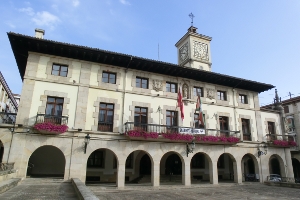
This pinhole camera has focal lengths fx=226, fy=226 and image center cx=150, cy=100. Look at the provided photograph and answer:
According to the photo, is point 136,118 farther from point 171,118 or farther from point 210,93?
point 210,93

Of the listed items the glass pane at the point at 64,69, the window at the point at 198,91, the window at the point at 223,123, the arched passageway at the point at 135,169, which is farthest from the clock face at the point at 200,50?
the glass pane at the point at 64,69

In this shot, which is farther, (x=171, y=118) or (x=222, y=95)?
(x=222, y=95)

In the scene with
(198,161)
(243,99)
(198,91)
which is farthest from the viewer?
(243,99)

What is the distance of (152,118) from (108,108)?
10.8 feet

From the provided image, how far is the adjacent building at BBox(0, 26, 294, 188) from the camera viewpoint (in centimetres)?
1388

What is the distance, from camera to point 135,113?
1638 cm

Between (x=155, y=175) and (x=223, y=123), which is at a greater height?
(x=223, y=123)

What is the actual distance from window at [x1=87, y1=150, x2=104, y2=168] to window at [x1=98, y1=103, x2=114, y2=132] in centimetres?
305

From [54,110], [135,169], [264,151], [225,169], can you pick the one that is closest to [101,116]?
[54,110]

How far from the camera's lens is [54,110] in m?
14.4

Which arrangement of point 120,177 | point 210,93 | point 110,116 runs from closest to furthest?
point 120,177, point 110,116, point 210,93

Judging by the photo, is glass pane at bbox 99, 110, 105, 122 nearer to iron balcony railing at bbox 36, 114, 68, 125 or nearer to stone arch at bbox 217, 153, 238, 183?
iron balcony railing at bbox 36, 114, 68, 125

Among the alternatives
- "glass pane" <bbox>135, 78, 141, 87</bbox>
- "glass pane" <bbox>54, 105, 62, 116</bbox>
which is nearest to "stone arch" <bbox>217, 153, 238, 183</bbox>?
"glass pane" <bbox>135, 78, 141, 87</bbox>

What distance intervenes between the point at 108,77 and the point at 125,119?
3320 millimetres
